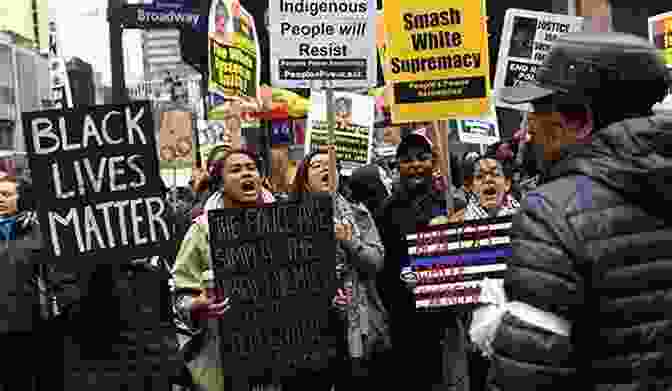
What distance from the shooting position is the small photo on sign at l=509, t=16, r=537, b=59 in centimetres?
1069

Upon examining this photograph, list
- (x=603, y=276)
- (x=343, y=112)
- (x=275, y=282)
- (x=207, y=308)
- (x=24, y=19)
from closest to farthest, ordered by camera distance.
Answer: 1. (x=603, y=276)
2. (x=207, y=308)
3. (x=275, y=282)
4. (x=343, y=112)
5. (x=24, y=19)

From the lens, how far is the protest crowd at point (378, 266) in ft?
10.4

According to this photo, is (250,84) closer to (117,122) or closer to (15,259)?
(15,259)

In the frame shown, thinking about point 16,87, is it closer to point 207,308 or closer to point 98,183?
point 98,183

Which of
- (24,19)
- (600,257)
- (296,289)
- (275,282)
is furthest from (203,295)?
(24,19)

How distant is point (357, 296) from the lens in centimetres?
775

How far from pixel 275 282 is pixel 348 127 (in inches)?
239

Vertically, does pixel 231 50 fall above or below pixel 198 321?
above

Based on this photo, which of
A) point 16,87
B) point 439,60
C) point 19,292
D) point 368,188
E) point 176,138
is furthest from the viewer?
point 16,87

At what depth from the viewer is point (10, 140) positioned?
48281 millimetres

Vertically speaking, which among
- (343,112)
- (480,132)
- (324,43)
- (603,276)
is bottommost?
(480,132)

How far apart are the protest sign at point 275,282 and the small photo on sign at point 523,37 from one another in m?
4.02

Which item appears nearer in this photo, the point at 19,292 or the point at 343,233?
the point at 343,233

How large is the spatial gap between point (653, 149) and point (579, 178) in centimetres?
19
